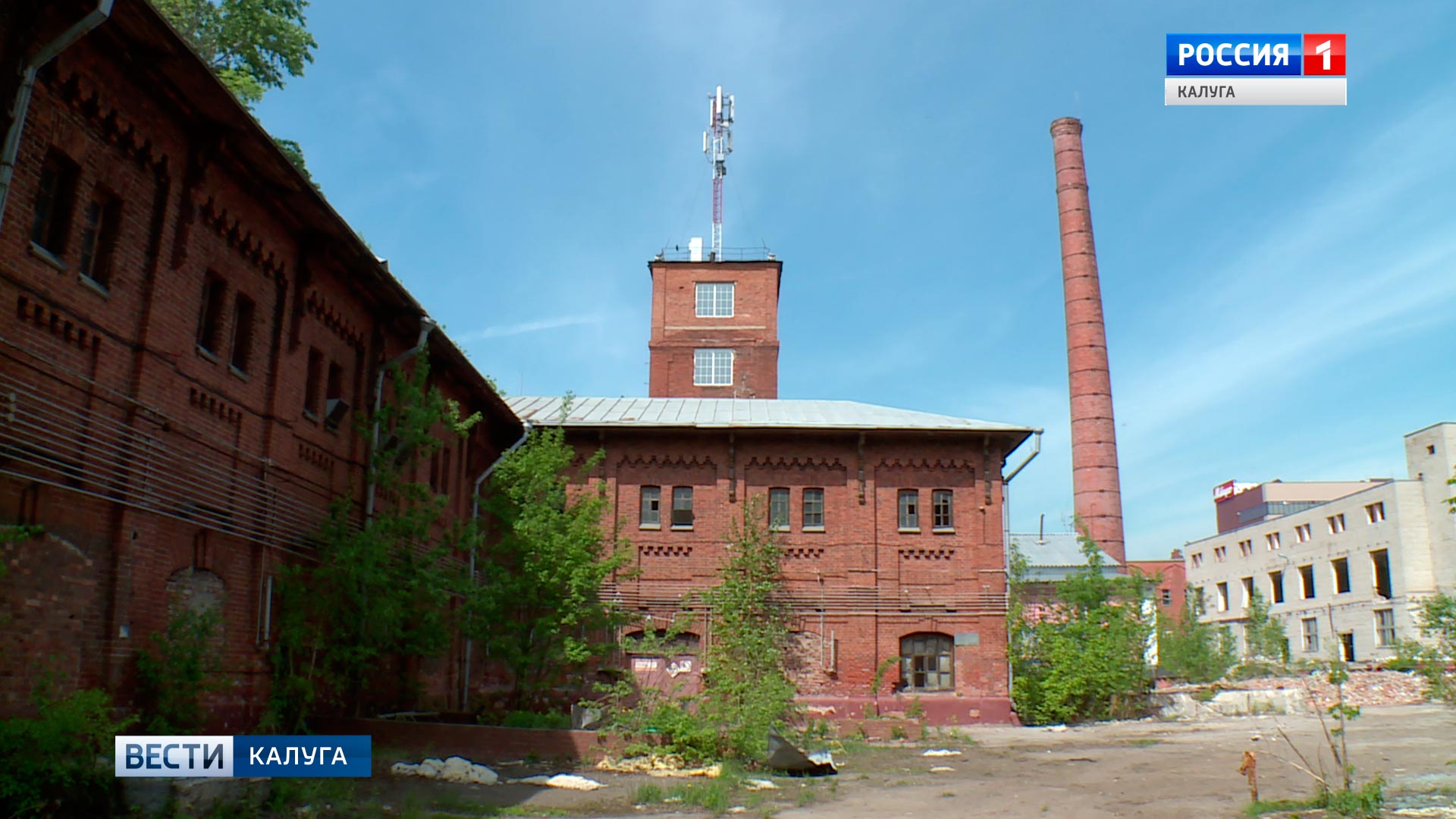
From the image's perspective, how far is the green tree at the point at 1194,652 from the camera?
4216cm

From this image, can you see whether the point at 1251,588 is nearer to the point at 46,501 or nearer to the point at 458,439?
the point at 458,439

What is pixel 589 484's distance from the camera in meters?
25.6

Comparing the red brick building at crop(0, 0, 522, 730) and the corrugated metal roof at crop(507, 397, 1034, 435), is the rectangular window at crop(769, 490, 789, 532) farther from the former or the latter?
the red brick building at crop(0, 0, 522, 730)

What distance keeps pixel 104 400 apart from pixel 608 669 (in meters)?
14.4

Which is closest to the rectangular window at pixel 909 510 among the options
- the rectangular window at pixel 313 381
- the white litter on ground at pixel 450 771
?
the white litter on ground at pixel 450 771

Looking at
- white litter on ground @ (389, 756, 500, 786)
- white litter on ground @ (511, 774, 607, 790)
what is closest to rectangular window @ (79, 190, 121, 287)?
white litter on ground @ (389, 756, 500, 786)

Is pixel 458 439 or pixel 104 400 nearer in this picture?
pixel 104 400

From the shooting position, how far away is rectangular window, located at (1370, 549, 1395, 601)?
159ft

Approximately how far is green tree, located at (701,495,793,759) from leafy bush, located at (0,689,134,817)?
27.1 ft

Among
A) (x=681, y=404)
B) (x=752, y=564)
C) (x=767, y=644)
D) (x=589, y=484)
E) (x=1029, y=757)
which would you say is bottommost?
(x=1029, y=757)

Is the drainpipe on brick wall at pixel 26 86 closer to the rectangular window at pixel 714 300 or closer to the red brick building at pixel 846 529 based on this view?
the red brick building at pixel 846 529

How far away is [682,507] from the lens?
84.4 ft

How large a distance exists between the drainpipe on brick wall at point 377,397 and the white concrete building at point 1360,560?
38.6 m

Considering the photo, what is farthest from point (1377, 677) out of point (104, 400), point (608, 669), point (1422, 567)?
point (104, 400)
